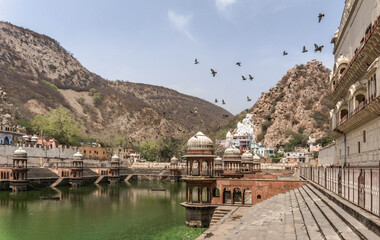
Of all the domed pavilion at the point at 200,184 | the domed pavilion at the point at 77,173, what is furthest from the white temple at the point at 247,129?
the domed pavilion at the point at 200,184

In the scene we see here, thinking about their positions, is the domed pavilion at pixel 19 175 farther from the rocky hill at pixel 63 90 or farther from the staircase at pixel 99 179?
the rocky hill at pixel 63 90

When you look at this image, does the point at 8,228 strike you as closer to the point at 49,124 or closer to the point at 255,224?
the point at 255,224

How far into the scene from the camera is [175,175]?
7212 centimetres

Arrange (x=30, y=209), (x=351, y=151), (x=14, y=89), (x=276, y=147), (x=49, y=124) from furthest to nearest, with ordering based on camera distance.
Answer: (x=14, y=89) → (x=276, y=147) → (x=49, y=124) → (x=30, y=209) → (x=351, y=151)

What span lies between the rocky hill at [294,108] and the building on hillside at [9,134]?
229 ft

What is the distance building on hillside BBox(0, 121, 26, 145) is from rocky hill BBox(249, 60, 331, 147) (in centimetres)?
6979

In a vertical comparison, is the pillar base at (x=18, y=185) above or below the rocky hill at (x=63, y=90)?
below

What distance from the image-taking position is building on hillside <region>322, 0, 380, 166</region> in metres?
17.3

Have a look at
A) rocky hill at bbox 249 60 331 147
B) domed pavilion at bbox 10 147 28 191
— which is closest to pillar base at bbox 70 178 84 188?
domed pavilion at bbox 10 147 28 191

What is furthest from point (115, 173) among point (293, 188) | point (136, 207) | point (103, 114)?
point (103, 114)

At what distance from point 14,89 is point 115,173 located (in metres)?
76.2

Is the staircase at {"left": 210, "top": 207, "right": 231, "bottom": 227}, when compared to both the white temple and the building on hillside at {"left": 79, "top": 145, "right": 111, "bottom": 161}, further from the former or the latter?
the white temple

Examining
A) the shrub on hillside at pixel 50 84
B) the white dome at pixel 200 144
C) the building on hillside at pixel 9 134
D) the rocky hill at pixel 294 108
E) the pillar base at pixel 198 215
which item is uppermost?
the shrub on hillside at pixel 50 84

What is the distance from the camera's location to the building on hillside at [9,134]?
6600cm
